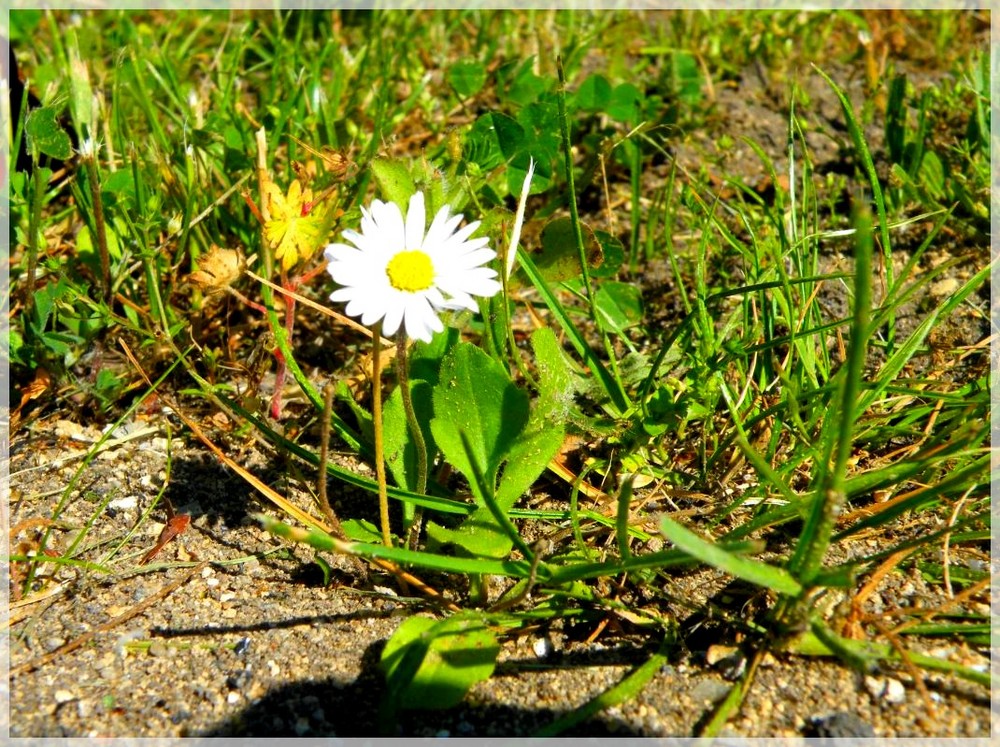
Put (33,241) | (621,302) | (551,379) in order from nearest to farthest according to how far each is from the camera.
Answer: (551,379)
(33,241)
(621,302)

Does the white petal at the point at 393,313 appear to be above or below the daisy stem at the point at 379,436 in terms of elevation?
above

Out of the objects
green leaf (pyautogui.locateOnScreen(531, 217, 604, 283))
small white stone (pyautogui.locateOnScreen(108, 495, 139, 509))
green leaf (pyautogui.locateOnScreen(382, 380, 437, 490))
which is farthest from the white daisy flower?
small white stone (pyautogui.locateOnScreen(108, 495, 139, 509))

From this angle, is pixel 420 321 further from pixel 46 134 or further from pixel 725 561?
pixel 46 134

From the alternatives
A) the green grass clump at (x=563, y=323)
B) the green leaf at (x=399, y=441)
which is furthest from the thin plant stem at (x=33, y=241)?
the green leaf at (x=399, y=441)

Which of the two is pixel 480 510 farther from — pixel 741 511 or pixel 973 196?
pixel 973 196

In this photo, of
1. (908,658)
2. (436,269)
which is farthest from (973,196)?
(436,269)

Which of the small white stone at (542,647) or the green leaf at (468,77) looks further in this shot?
the green leaf at (468,77)

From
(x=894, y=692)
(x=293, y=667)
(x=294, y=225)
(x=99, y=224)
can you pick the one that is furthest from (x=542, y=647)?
(x=99, y=224)

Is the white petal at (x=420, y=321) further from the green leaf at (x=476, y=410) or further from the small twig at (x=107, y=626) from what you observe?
the small twig at (x=107, y=626)
